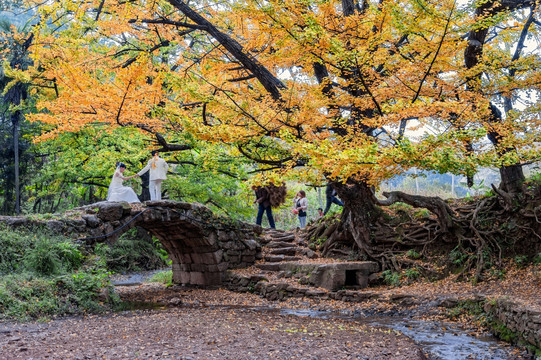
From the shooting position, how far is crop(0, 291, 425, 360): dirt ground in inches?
201

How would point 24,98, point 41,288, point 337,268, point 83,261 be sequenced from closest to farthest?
point 41,288
point 83,261
point 337,268
point 24,98

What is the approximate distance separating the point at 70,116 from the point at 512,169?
9.59 metres

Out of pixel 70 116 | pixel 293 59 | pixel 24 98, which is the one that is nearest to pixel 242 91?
pixel 293 59

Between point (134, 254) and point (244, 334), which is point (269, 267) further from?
point (244, 334)

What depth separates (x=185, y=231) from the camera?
1358cm

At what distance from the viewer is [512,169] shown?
10430 millimetres

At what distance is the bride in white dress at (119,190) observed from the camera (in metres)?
11.3

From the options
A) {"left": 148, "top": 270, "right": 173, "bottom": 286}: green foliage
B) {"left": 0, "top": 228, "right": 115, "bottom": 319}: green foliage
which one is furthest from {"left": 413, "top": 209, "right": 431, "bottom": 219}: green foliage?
{"left": 148, "top": 270, "right": 173, "bottom": 286}: green foliage

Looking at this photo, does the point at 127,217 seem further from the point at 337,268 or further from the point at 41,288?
the point at 337,268

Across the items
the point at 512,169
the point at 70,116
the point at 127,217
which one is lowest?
the point at 127,217

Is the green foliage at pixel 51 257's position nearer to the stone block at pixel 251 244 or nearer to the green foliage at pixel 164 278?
the stone block at pixel 251 244

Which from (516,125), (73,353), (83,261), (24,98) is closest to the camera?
(73,353)

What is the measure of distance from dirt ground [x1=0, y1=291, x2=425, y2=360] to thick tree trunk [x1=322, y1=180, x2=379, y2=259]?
12.7 feet

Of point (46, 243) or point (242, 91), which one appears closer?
point (46, 243)
